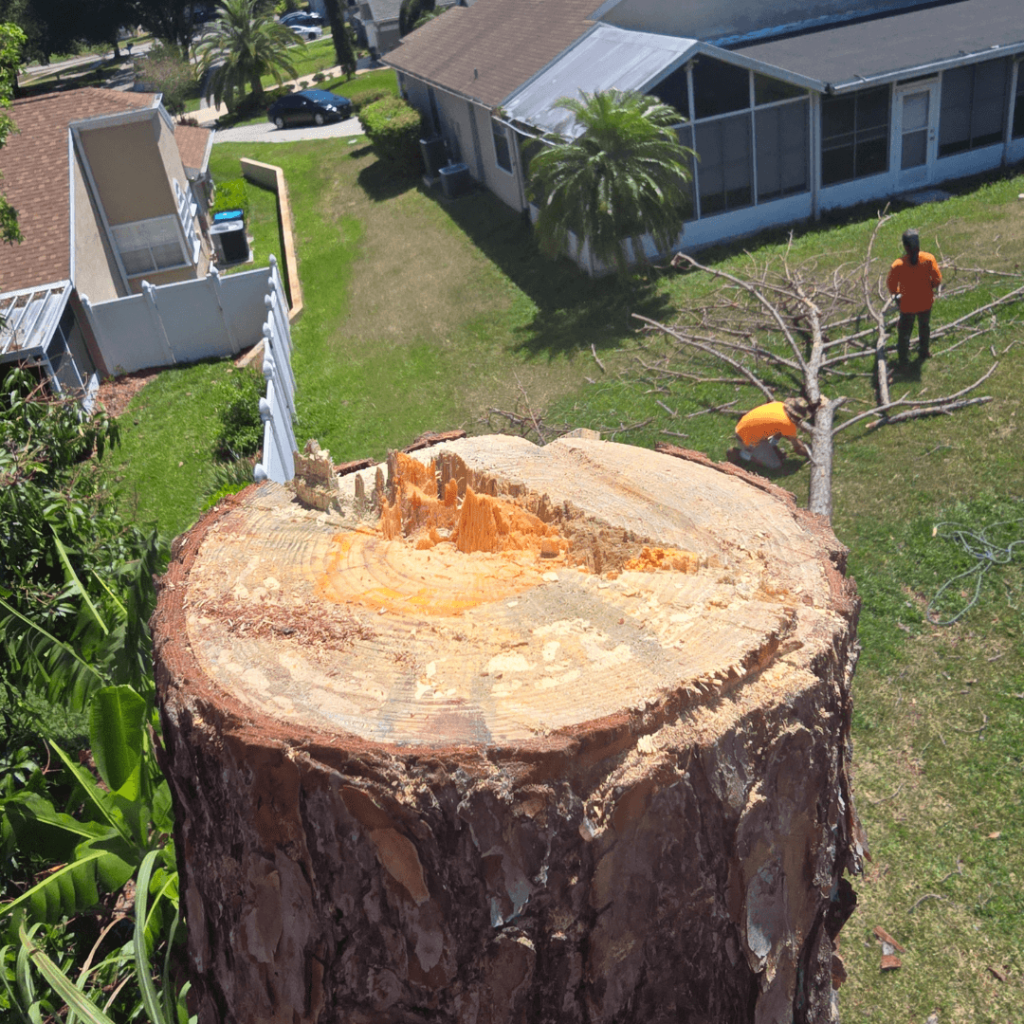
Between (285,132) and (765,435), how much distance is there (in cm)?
2947

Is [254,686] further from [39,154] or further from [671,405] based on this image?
[39,154]

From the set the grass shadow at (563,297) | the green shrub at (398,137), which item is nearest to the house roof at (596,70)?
the grass shadow at (563,297)

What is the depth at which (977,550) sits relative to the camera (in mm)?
7547

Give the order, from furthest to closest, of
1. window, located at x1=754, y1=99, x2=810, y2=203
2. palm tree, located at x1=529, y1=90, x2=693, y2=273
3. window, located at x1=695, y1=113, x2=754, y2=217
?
window, located at x1=754, y1=99, x2=810, y2=203 → window, located at x1=695, y1=113, x2=754, y2=217 → palm tree, located at x1=529, y1=90, x2=693, y2=273

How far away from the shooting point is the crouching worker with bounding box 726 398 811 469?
909 centimetres

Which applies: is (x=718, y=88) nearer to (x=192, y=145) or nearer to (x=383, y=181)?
(x=383, y=181)

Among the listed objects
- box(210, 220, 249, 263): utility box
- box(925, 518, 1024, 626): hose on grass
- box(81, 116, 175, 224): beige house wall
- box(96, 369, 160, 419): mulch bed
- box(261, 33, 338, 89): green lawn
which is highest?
box(81, 116, 175, 224): beige house wall

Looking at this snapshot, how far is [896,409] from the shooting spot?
9953mm

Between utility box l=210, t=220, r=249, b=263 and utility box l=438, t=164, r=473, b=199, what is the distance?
4889 mm

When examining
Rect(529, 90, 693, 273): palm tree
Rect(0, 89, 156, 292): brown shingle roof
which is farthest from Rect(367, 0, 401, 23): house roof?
Rect(529, 90, 693, 273): palm tree

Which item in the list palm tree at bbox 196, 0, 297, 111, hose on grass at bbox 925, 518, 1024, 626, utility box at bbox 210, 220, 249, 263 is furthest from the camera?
palm tree at bbox 196, 0, 297, 111

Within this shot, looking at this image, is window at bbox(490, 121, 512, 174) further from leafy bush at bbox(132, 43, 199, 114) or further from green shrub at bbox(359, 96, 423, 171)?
leafy bush at bbox(132, 43, 199, 114)

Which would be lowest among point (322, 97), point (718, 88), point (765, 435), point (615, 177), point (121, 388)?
point (121, 388)

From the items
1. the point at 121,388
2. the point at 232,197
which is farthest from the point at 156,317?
the point at 232,197
